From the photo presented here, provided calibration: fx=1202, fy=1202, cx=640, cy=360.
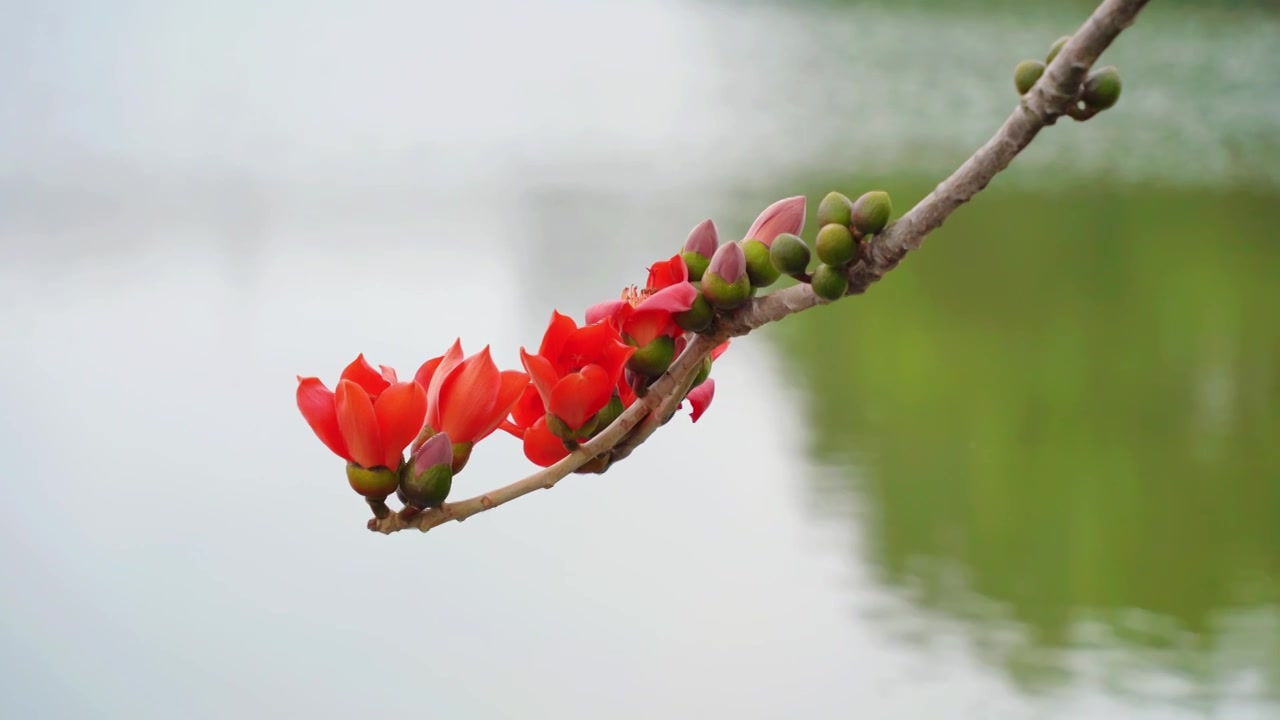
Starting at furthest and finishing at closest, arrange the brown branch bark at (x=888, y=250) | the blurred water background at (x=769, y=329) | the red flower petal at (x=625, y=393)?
1. the blurred water background at (x=769, y=329)
2. the red flower petal at (x=625, y=393)
3. the brown branch bark at (x=888, y=250)

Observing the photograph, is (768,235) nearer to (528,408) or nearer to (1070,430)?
(528,408)

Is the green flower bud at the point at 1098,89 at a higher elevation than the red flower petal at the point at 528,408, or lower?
higher

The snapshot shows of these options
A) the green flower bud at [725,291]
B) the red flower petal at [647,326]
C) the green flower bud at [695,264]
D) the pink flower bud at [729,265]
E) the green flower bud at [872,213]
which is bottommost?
the red flower petal at [647,326]

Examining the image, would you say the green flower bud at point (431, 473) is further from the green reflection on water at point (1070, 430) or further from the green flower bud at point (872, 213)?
the green reflection on water at point (1070, 430)

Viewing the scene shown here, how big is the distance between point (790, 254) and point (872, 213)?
3 centimetres

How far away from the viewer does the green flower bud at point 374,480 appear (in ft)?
0.88

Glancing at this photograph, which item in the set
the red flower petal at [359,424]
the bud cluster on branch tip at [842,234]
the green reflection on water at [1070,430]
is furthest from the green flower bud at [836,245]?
the green reflection on water at [1070,430]

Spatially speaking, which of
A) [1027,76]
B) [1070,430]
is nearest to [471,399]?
[1027,76]

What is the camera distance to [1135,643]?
2818 mm

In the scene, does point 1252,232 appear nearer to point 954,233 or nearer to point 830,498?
point 954,233

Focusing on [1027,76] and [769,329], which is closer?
[1027,76]

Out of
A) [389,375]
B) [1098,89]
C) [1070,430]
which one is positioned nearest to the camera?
[1098,89]

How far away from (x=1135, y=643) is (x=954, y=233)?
2690mm

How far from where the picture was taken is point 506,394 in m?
0.28
